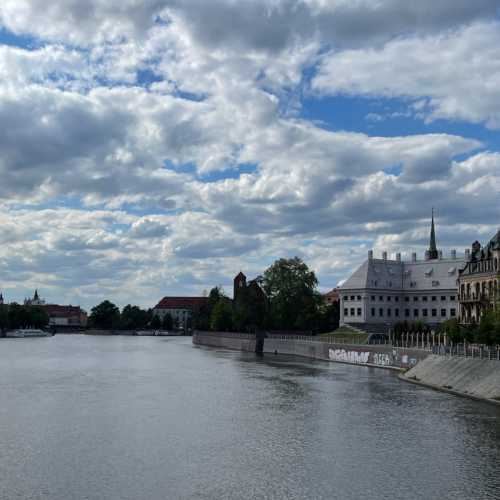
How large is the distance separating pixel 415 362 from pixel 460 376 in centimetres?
1975

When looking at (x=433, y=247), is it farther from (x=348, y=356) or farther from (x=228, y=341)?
(x=348, y=356)

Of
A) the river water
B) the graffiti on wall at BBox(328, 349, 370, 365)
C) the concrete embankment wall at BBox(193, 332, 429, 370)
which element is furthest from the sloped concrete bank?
the graffiti on wall at BBox(328, 349, 370, 365)

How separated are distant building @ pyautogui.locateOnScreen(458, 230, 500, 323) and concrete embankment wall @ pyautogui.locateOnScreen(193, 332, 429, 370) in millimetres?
17367

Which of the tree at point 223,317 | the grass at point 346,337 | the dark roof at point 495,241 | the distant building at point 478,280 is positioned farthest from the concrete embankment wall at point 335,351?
the dark roof at point 495,241

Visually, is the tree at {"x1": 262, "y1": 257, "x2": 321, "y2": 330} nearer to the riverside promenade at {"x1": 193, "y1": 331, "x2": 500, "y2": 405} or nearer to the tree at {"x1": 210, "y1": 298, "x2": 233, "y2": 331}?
the riverside promenade at {"x1": 193, "y1": 331, "x2": 500, "y2": 405}

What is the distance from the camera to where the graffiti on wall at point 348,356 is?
329ft

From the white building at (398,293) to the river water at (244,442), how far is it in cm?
7713

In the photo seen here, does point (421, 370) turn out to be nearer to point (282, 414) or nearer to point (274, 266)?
point (282, 414)

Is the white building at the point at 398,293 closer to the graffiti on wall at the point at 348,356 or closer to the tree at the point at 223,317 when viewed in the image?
the graffiti on wall at the point at 348,356

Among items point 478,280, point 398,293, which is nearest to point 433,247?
point 398,293

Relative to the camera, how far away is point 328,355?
11550 cm

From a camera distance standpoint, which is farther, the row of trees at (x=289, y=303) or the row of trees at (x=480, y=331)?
the row of trees at (x=289, y=303)

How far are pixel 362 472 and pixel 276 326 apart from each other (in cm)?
12082

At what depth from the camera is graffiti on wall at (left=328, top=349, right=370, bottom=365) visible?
329ft
